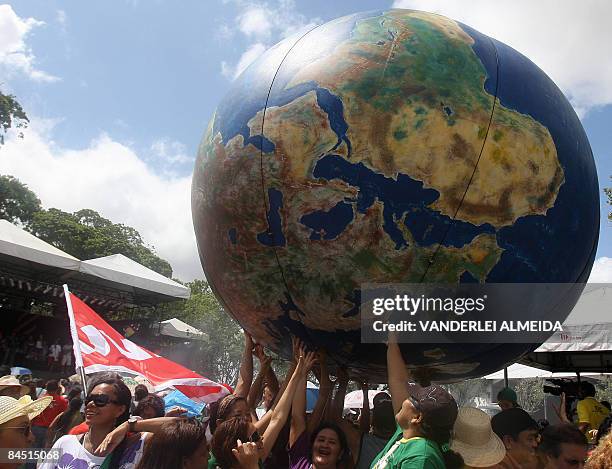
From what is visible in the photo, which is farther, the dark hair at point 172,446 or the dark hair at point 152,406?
the dark hair at point 152,406

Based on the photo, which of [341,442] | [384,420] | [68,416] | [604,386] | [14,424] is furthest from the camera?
[604,386]

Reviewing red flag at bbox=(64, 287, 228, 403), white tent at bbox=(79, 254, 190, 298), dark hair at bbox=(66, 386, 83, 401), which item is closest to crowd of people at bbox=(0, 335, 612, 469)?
red flag at bbox=(64, 287, 228, 403)

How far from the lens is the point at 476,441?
8.80 feet

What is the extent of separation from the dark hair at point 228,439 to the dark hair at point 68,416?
11.4 ft

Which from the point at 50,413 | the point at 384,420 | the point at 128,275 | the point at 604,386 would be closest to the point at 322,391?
the point at 384,420

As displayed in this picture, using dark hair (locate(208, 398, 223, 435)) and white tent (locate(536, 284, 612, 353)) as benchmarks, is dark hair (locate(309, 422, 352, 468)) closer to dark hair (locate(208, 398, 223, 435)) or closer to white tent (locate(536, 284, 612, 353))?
dark hair (locate(208, 398, 223, 435))

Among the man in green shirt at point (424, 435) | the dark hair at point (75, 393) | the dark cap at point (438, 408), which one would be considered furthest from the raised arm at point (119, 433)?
the dark hair at point (75, 393)

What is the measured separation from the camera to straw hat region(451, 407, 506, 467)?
2.60 metres

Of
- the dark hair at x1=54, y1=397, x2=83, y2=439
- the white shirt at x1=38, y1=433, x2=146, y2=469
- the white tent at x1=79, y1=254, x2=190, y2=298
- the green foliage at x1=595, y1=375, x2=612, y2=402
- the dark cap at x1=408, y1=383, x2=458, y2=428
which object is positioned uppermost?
the white tent at x1=79, y1=254, x2=190, y2=298

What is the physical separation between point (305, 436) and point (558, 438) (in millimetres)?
1439

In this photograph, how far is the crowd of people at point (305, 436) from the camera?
2377 mm

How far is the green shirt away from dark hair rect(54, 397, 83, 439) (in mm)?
3880

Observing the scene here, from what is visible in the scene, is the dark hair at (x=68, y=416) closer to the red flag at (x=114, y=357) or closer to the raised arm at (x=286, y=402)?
the red flag at (x=114, y=357)

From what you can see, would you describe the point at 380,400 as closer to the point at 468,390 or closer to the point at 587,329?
the point at 587,329
